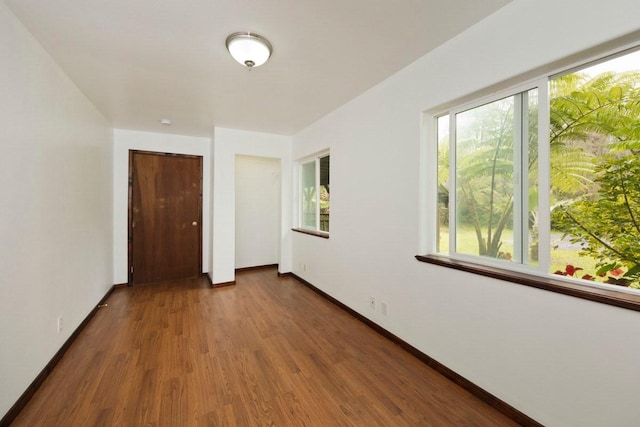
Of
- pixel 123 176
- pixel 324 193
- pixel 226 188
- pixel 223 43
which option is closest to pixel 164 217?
pixel 123 176

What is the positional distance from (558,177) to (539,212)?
0.71 ft

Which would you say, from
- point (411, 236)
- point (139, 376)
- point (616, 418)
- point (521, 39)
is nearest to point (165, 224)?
point (139, 376)

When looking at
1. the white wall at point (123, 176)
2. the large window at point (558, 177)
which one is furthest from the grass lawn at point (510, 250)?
the white wall at point (123, 176)

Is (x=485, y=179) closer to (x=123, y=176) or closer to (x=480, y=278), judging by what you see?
(x=480, y=278)

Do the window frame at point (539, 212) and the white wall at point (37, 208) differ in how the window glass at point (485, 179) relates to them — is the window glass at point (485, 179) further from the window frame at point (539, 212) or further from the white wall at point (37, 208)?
the white wall at point (37, 208)

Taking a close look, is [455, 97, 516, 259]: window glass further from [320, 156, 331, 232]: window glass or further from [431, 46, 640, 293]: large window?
[320, 156, 331, 232]: window glass

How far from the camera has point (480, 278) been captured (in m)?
1.72

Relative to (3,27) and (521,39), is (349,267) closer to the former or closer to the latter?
(521,39)

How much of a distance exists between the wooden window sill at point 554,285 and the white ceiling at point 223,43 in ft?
5.33

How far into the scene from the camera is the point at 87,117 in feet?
9.37

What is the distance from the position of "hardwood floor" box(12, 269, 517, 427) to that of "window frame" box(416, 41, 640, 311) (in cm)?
86

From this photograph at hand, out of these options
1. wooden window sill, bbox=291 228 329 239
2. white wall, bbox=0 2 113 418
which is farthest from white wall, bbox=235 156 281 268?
white wall, bbox=0 2 113 418

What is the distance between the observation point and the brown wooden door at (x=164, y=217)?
411 cm

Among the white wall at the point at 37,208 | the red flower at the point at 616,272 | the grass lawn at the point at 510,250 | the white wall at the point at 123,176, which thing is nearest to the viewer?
the red flower at the point at 616,272
